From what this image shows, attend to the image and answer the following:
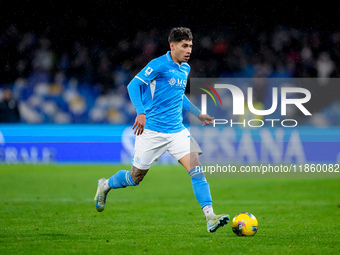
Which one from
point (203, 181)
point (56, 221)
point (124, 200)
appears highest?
point (203, 181)

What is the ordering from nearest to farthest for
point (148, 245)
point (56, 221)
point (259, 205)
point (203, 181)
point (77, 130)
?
point (148, 245)
point (203, 181)
point (56, 221)
point (259, 205)
point (77, 130)

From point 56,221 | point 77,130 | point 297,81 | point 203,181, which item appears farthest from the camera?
point 297,81

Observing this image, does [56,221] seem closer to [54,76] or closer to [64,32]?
[54,76]

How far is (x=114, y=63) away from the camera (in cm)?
2133

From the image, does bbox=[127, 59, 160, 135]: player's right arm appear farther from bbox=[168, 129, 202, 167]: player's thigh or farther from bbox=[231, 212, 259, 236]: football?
bbox=[231, 212, 259, 236]: football

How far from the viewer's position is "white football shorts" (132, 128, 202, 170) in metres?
6.81

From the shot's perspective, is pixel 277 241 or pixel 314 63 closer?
pixel 277 241

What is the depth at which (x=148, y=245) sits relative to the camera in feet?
19.4

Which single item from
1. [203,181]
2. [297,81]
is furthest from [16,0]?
[203,181]

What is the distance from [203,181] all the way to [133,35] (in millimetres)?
16234

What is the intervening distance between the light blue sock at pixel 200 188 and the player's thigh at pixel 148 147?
49cm

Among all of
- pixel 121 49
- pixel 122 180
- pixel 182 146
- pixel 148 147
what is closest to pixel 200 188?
pixel 182 146

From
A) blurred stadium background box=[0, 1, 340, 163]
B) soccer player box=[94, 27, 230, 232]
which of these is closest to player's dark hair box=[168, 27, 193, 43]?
soccer player box=[94, 27, 230, 232]

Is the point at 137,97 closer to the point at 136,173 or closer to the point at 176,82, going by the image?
the point at 176,82
